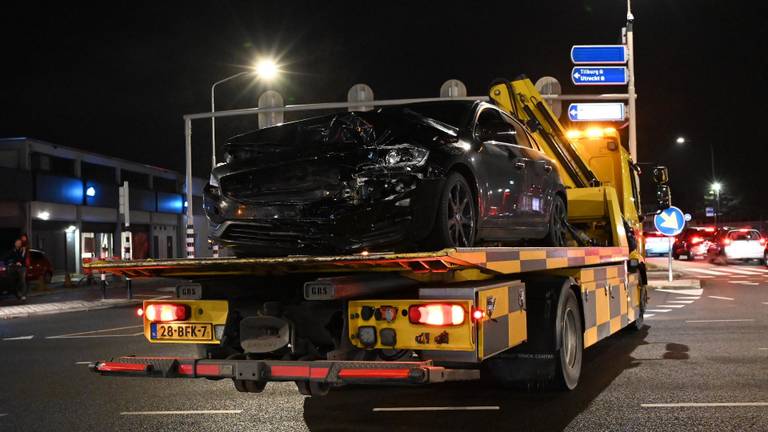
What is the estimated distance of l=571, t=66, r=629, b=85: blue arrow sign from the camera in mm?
22938

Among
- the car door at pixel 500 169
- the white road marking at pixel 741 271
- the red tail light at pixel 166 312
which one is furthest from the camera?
the white road marking at pixel 741 271

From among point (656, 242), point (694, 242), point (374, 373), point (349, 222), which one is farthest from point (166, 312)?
point (656, 242)

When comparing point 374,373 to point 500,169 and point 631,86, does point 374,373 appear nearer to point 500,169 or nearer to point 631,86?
point 500,169

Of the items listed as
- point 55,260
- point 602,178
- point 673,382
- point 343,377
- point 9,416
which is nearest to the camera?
point 343,377

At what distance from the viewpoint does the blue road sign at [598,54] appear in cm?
2242

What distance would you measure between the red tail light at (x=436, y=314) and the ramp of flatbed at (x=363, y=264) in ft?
0.79

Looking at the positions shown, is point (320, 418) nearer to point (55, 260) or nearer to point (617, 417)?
point (617, 417)

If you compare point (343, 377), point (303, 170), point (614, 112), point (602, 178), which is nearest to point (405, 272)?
point (343, 377)

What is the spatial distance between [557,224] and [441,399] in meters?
2.53

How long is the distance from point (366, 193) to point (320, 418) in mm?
1778

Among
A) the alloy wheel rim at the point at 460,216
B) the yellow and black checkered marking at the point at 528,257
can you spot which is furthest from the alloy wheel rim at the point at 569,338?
the alloy wheel rim at the point at 460,216

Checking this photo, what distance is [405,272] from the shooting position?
5312 millimetres

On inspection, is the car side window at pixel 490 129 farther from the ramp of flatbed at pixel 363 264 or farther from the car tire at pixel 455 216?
the ramp of flatbed at pixel 363 264

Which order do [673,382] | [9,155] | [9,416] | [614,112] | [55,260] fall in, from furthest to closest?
[55,260]
[9,155]
[614,112]
[673,382]
[9,416]
